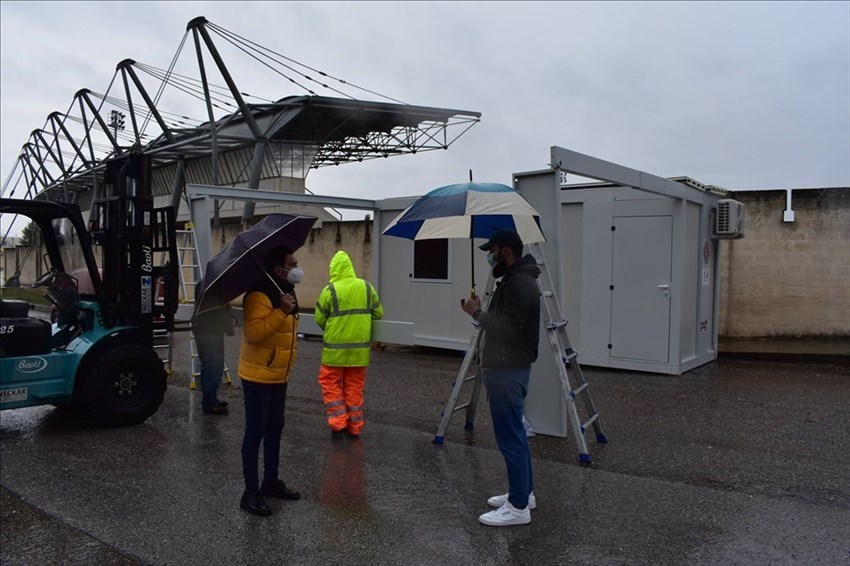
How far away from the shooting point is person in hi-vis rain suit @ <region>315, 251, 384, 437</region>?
21.3 feet

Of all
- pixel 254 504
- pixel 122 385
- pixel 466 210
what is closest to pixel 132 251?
pixel 122 385

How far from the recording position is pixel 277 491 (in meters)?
4.93

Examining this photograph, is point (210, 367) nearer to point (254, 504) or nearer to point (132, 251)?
point (132, 251)

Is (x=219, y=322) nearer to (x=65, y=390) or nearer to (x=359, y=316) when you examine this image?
(x=359, y=316)

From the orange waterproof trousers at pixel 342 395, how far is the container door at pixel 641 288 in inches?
193

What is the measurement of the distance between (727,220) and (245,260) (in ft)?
28.2

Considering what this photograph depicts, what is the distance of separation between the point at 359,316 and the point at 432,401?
7.26 feet

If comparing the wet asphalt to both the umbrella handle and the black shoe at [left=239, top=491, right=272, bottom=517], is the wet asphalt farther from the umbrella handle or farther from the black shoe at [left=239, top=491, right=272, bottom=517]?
the umbrella handle

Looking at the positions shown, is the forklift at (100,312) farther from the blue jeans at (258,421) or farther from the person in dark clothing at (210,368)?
the blue jeans at (258,421)

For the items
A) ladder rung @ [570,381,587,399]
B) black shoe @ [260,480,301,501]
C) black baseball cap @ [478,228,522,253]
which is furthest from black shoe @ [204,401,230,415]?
black baseball cap @ [478,228,522,253]

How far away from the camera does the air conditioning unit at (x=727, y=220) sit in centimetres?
1052

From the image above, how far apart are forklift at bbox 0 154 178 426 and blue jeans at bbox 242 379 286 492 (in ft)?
9.83

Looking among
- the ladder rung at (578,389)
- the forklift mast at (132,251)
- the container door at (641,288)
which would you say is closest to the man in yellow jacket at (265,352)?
the ladder rung at (578,389)

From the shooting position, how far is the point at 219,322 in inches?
260
